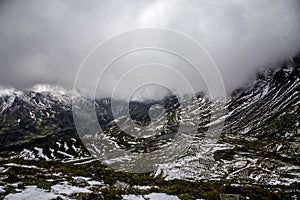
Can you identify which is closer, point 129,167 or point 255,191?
point 255,191

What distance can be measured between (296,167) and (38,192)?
12439 centimetres

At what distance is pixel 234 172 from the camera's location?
116562 millimetres

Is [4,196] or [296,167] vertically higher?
[4,196]

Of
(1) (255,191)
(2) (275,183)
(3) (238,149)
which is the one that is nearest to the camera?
(1) (255,191)

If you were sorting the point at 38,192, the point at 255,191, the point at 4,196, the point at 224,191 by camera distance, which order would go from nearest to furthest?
the point at 4,196 < the point at 38,192 < the point at 224,191 < the point at 255,191

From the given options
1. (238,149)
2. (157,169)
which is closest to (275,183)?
(157,169)

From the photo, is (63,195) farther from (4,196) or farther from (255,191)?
(255,191)

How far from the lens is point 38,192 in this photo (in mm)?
19828

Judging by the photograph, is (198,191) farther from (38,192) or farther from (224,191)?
(38,192)

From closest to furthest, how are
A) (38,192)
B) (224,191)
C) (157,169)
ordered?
(38,192), (224,191), (157,169)

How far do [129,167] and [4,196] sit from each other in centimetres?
12666

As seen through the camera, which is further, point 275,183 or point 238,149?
point 238,149

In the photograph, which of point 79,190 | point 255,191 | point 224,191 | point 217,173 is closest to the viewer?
point 79,190

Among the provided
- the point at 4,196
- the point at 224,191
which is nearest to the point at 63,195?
the point at 4,196
